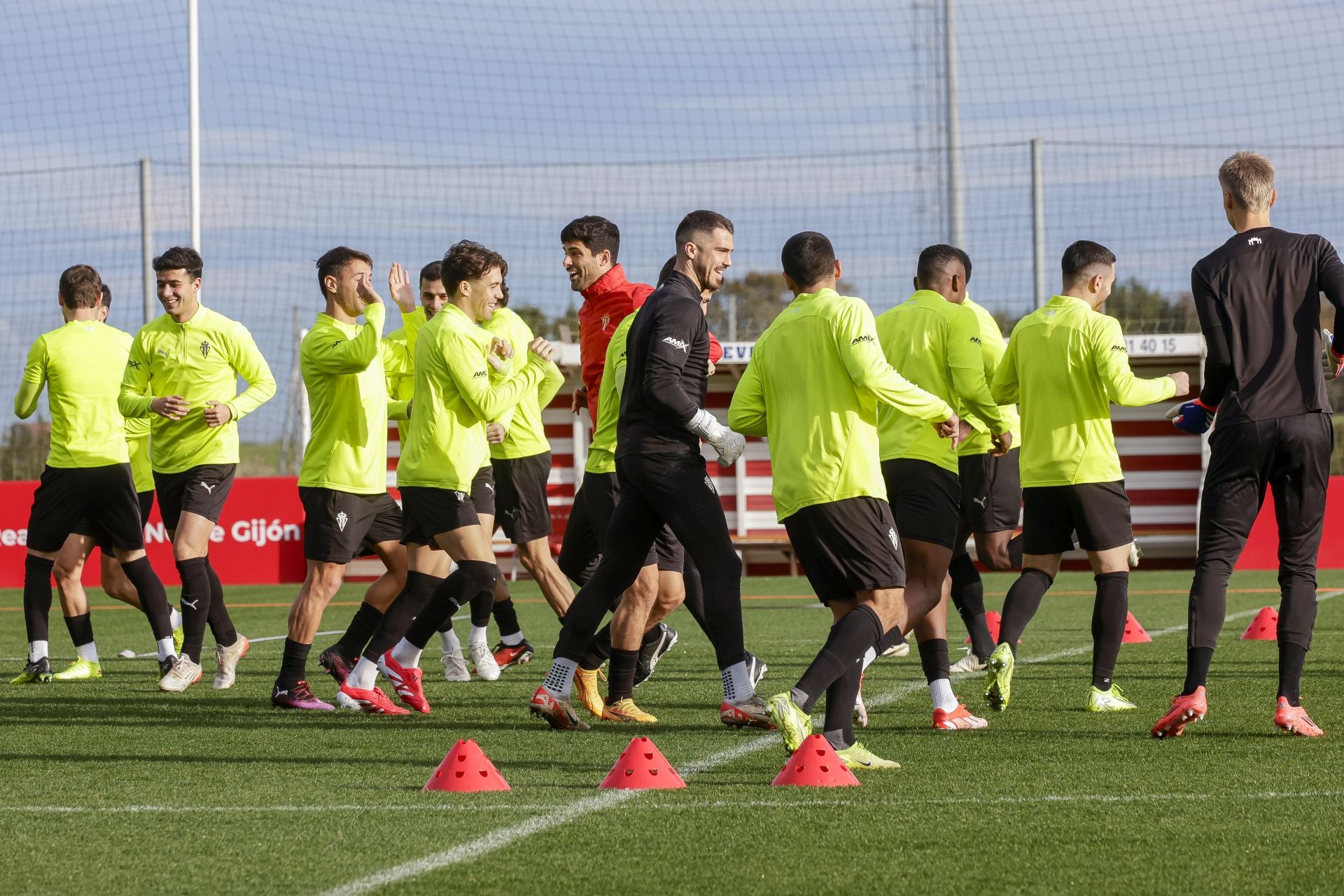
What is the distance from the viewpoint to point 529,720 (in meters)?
6.98

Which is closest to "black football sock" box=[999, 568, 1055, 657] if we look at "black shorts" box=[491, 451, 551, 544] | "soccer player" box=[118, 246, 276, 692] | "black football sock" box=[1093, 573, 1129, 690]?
"black football sock" box=[1093, 573, 1129, 690]

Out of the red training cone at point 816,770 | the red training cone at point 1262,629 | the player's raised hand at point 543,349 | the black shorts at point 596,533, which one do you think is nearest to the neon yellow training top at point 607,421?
the black shorts at point 596,533

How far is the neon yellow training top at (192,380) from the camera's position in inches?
338

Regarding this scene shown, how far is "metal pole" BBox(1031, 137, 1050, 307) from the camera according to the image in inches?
699

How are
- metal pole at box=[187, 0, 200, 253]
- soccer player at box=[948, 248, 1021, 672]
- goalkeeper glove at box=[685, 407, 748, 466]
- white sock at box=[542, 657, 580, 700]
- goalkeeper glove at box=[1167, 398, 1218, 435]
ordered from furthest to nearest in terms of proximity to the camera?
metal pole at box=[187, 0, 200, 253], soccer player at box=[948, 248, 1021, 672], white sock at box=[542, 657, 580, 700], goalkeeper glove at box=[1167, 398, 1218, 435], goalkeeper glove at box=[685, 407, 748, 466]

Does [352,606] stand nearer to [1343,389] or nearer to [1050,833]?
[1050,833]

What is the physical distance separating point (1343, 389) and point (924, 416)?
17761 millimetres

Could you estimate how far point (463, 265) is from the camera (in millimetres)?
7379

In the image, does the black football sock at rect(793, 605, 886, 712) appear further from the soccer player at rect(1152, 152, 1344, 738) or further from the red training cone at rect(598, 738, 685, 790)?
the soccer player at rect(1152, 152, 1344, 738)

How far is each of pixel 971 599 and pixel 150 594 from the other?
438 centimetres

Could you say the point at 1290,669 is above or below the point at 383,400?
below

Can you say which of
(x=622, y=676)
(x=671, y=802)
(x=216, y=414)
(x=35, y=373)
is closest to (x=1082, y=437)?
(x=622, y=676)

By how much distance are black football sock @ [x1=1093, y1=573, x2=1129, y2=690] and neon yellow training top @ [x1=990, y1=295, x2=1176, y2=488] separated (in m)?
0.44

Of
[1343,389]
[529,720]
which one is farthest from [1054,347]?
[1343,389]
